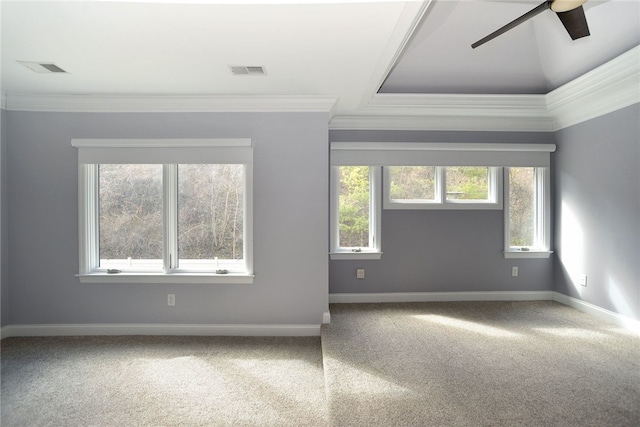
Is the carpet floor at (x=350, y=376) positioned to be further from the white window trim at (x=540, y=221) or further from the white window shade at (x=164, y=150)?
the white window shade at (x=164, y=150)

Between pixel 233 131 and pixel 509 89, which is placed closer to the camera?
pixel 233 131

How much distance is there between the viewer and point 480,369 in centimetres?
262

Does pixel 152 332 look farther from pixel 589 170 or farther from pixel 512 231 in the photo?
pixel 589 170

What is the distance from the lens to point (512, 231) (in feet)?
14.9

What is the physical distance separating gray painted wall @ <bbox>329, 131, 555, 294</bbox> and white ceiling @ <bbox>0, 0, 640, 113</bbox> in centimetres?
68

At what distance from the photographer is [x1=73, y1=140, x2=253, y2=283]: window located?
3682 mm

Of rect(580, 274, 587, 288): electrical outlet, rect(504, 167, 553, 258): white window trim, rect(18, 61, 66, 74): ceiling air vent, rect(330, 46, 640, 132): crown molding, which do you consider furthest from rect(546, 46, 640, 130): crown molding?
rect(18, 61, 66, 74): ceiling air vent

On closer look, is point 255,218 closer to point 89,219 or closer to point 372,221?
point 372,221

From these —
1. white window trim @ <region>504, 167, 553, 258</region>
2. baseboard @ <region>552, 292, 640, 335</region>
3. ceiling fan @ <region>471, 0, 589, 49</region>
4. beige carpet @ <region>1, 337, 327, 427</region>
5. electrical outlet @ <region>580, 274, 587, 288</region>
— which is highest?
ceiling fan @ <region>471, 0, 589, 49</region>

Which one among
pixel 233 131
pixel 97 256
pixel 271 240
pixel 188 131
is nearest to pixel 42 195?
pixel 97 256

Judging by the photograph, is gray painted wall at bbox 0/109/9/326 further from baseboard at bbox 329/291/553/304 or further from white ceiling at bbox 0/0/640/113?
baseboard at bbox 329/291/553/304

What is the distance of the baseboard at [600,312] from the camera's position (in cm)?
340

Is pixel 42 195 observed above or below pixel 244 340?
above

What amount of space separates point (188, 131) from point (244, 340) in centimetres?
215
